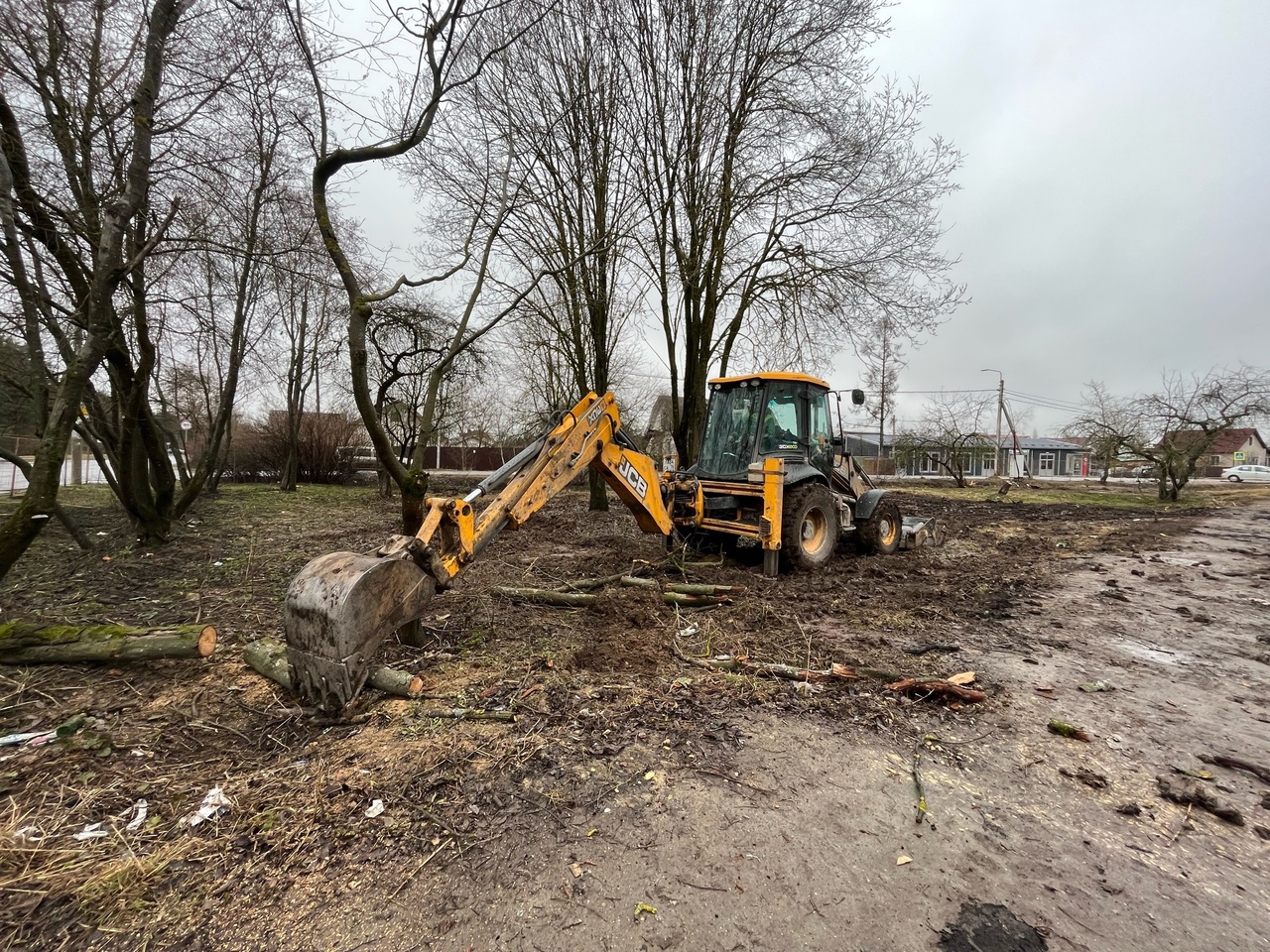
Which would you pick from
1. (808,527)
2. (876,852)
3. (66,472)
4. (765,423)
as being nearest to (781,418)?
(765,423)

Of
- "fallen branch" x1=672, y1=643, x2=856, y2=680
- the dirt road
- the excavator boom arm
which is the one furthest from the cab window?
the dirt road

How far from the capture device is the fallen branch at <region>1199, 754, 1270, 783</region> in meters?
2.88

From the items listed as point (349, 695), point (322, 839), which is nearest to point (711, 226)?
point (349, 695)

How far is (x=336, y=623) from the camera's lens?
3074 millimetres

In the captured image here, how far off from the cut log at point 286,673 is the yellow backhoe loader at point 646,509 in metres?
0.28

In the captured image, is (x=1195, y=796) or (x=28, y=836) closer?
(x=28, y=836)

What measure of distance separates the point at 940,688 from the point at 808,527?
3.64 meters

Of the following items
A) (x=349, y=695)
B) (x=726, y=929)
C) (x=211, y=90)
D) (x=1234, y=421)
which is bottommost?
(x=726, y=929)

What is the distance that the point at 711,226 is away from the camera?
11227 mm

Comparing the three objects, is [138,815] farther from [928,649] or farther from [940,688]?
[928,649]

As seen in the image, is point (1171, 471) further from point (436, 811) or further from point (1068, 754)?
point (436, 811)

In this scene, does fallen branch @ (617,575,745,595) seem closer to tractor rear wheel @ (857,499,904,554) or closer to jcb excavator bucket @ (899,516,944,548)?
tractor rear wheel @ (857,499,904,554)

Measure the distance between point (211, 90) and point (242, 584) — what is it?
4.94 metres

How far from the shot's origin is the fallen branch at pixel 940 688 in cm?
368
